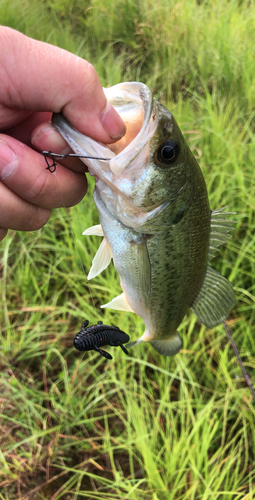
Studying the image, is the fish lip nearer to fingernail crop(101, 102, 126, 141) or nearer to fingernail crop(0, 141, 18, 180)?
fingernail crop(101, 102, 126, 141)

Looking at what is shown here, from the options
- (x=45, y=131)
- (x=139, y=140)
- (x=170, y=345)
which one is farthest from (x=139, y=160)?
(x=170, y=345)

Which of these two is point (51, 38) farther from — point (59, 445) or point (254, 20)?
point (59, 445)

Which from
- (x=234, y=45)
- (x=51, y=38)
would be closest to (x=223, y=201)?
(x=234, y=45)

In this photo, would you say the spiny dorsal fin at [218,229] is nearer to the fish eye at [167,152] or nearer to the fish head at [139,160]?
the fish head at [139,160]

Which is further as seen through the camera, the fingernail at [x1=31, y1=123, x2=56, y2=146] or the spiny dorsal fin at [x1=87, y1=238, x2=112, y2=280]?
the spiny dorsal fin at [x1=87, y1=238, x2=112, y2=280]

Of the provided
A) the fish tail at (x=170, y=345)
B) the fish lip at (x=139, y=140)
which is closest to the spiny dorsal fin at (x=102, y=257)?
the fish lip at (x=139, y=140)

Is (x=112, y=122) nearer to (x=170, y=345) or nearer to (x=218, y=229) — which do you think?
(x=218, y=229)

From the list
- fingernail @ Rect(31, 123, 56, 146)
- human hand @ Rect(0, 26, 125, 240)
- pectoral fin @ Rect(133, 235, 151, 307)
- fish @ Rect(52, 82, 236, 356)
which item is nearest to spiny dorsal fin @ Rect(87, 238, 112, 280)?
fish @ Rect(52, 82, 236, 356)
